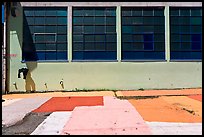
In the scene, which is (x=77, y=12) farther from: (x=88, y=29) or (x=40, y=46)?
(x=40, y=46)

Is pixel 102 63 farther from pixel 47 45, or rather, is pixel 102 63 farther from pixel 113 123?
pixel 113 123

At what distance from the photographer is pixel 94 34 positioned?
64.7 ft

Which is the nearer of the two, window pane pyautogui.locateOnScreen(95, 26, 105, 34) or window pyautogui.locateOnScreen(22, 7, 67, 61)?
window pyautogui.locateOnScreen(22, 7, 67, 61)

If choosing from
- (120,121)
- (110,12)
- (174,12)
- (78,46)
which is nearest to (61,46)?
(78,46)

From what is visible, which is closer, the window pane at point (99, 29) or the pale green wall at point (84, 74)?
the pale green wall at point (84, 74)

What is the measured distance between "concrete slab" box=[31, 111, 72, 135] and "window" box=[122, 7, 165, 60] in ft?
36.0

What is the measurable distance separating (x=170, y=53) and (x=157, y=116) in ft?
37.6

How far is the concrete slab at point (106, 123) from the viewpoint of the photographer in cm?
716

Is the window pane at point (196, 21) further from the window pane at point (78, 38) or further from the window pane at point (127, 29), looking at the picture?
the window pane at point (78, 38)

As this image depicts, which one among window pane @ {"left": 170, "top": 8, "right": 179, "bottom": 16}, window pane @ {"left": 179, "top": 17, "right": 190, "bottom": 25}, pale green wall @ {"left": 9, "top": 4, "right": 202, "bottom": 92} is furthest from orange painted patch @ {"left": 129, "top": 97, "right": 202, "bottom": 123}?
window pane @ {"left": 170, "top": 8, "right": 179, "bottom": 16}

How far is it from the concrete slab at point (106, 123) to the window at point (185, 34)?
11.0 m

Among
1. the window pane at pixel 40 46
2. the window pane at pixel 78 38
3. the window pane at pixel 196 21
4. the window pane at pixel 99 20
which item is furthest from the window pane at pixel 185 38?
the window pane at pixel 40 46

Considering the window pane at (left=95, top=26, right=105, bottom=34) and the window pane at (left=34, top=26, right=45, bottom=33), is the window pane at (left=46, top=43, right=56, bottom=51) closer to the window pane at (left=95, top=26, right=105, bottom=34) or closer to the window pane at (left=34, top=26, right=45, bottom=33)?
the window pane at (left=34, top=26, right=45, bottom=33)

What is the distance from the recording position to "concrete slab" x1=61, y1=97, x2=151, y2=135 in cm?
716
